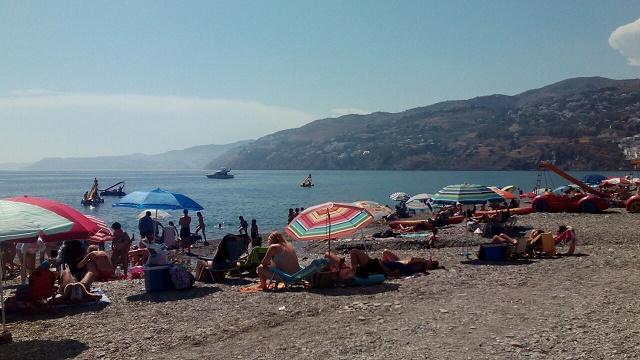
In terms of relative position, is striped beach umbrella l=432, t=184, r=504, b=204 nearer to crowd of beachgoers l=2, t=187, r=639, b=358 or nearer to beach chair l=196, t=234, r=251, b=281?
crowd of beachgoers l=2, t=187, r=639, b=358

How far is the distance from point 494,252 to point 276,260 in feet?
22.3

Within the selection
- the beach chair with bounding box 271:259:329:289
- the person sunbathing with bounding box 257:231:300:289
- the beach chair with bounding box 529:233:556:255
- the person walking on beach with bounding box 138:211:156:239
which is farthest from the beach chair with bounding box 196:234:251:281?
the beach chair with bounding box 529:233:556:255

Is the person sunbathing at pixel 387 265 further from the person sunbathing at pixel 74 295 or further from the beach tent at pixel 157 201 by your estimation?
the person sunbathing at pixel 74 295

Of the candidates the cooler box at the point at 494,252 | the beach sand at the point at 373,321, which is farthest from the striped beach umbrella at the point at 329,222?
the cooler box at the point at 494,252

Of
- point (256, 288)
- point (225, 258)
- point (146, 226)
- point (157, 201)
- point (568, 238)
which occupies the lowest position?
point (256, 288)

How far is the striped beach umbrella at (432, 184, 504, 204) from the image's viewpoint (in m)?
15.9

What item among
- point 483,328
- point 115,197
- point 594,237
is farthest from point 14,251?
point 115,197

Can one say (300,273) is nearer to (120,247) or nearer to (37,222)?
(37,222)

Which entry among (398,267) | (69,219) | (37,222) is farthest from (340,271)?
(37,222)

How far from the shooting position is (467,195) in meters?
15.9

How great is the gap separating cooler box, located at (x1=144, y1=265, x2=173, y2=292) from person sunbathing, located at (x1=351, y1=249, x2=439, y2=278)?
13.9ft

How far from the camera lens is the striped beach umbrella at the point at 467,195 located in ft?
52.0

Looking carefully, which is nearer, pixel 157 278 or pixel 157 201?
A: pixel 157 278

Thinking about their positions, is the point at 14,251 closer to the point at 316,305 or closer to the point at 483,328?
the point at 316,305
